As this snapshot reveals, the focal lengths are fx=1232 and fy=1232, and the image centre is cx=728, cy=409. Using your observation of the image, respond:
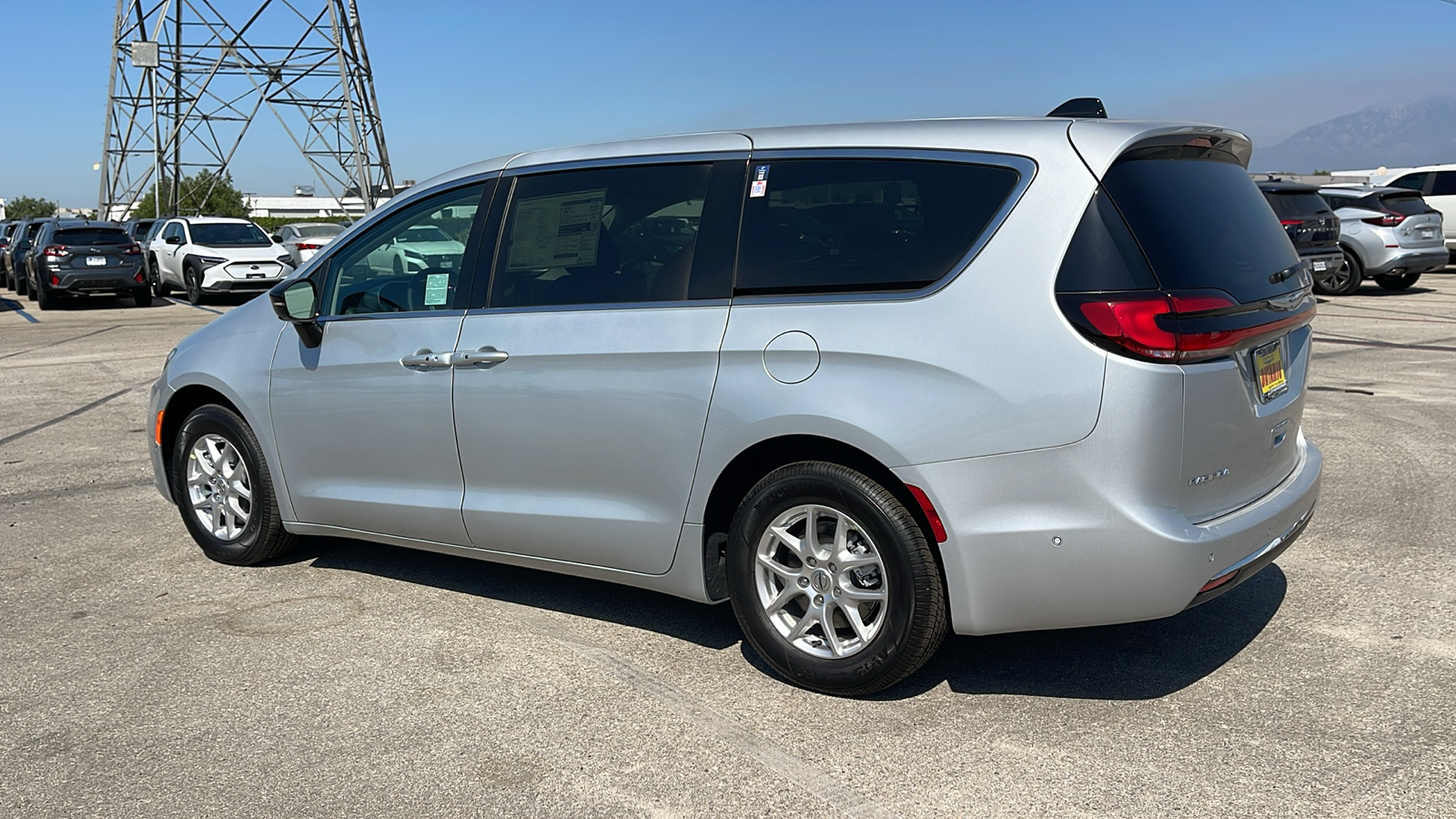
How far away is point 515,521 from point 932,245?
1.90 m

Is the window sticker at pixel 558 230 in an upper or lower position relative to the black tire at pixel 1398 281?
upper

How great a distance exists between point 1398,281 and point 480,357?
1956 cm

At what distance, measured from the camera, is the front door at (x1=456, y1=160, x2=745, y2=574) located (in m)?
4.14

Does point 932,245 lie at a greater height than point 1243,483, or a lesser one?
greater

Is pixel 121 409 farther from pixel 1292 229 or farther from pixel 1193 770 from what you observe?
pixel 1292 229

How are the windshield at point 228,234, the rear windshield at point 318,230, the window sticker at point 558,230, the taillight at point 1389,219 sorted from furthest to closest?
1. the rear windshield at point 318,230
2. the windshield at point 228,234
3. the taillight at point 1389,219
4. the window sticker at point 558,230

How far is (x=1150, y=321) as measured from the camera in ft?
11.2

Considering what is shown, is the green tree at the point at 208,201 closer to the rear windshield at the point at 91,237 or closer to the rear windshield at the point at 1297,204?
the rear windshield at the point at 91,237

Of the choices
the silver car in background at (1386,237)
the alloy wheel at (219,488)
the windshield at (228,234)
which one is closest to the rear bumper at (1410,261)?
the silver car in background at (1386,237)

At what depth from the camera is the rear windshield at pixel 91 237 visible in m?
22.8

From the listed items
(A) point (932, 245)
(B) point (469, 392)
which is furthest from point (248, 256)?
(A) point (932, 245)

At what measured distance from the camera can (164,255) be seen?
24547mm

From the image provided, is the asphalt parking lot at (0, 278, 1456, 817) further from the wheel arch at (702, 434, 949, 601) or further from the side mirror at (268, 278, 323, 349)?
the side mirror at (268, 278, 323, 349)

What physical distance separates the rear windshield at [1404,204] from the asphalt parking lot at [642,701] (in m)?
14.8
